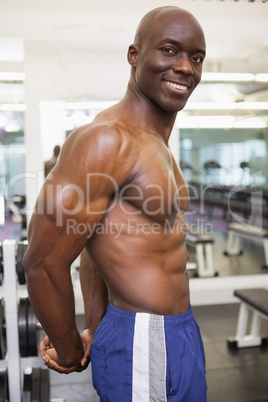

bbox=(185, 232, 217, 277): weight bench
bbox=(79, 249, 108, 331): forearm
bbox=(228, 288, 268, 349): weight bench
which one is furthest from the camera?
bbox=(185, 232, 217, 277): weight bench

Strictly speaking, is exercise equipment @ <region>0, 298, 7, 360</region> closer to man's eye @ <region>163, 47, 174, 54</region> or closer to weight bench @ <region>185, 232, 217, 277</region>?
man's eye @ <region>163, 47, 174, 54</region>

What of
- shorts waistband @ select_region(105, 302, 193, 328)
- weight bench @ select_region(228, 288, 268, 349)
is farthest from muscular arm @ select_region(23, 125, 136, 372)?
weight bench @ select_region(228, 288, 268, 349)

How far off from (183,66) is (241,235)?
4424mm

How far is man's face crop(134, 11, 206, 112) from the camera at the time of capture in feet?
3.15

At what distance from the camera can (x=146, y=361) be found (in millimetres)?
984

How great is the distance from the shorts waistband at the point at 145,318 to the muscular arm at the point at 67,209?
0.14 meters

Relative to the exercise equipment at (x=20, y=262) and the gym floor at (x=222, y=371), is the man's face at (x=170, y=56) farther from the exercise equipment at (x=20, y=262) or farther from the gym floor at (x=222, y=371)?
the gym floor at (x=222, y=371)

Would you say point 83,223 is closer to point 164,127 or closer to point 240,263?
point 164,127

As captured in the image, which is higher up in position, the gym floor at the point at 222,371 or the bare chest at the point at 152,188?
the bare chest at the point at 152,188

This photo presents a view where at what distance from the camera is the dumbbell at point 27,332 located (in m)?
1.85

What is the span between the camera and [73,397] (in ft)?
7.91

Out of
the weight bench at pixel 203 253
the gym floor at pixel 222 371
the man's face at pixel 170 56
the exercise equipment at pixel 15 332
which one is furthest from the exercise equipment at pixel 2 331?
the weight bench at pixel 203 253

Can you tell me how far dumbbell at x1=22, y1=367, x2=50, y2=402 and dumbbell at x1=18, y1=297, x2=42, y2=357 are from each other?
157 millimetres

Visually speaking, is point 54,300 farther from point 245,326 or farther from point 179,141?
point 179,141
